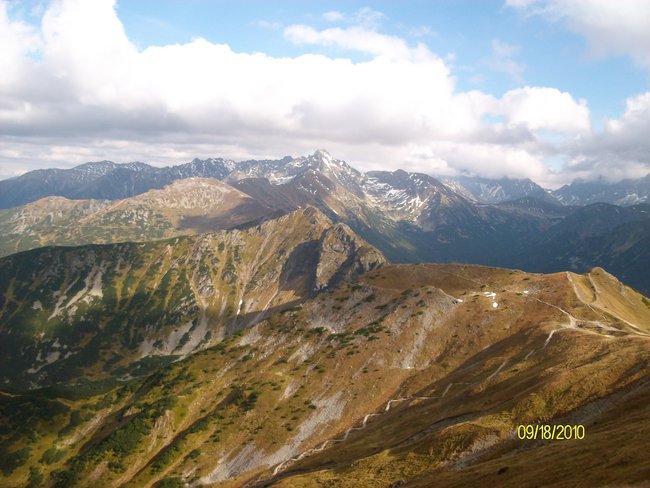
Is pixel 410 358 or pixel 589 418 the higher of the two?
pixel 589 418

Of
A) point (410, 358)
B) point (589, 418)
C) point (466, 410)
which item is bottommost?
point (410, 358)

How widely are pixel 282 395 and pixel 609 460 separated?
133609 mm

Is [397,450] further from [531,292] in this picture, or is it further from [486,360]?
[531,292]

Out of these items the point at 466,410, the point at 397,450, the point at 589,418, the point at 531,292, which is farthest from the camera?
the point at 531,292

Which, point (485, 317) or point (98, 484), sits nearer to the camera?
point (98, 484)

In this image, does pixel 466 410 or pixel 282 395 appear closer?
pixel 466 410

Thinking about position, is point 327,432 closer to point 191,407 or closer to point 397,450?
point 397,450

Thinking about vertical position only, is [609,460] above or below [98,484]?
above

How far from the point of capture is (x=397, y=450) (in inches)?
3824

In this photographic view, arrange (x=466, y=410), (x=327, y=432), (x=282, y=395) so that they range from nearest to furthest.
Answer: (x=466, y=410) < (x=327, y=432) < (x=282, y=395)

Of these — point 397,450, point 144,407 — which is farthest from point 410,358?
point 144,407

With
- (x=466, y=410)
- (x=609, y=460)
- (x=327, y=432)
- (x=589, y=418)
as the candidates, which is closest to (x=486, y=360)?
(x=466, y=410)

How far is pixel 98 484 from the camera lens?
153 meters

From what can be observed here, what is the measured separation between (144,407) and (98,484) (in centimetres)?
3939
